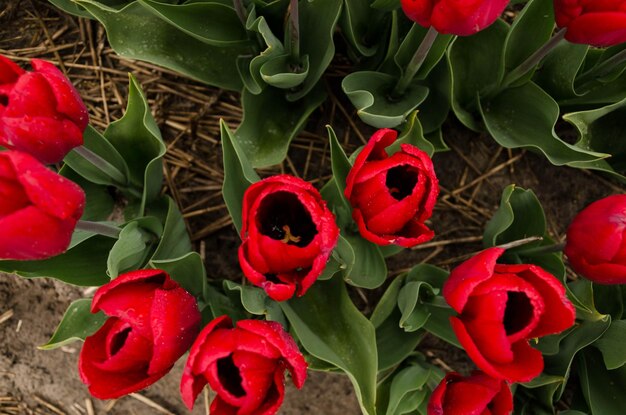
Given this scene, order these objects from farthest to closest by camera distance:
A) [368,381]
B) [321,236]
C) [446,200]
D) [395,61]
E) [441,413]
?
[446,200], [395,61], [368,381], [441,413], [321,236]

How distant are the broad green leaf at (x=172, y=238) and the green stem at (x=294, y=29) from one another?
0.31 m

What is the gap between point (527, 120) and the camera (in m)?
1.04

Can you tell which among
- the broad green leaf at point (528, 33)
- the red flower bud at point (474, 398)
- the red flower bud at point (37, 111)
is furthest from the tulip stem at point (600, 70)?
the red flower bud at point (37, 111)

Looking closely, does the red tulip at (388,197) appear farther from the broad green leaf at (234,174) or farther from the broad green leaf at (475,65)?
the broad green leaf at (475,65)

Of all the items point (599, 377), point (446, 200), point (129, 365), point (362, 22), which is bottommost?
point (599, 377)

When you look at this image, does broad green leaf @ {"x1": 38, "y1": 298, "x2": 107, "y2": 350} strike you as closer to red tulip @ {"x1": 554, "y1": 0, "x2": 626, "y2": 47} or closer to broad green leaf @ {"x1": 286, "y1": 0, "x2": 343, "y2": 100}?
broad green leaf @ {"x1": 286, "y1": 0, "x2": 343, "y2": 100}

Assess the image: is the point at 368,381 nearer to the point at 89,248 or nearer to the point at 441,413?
the point at 441,413

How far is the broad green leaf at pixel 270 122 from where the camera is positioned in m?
1.01

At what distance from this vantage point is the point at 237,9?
3.12 feet

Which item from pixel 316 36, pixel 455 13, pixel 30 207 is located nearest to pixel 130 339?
pixel 30 207

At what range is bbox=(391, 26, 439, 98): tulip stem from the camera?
854 millimetres

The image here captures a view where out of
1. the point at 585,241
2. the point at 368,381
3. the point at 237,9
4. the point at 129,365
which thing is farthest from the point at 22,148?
the point at 585,241

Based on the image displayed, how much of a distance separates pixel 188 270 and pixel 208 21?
41 cm

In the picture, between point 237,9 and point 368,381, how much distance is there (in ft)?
1.94
